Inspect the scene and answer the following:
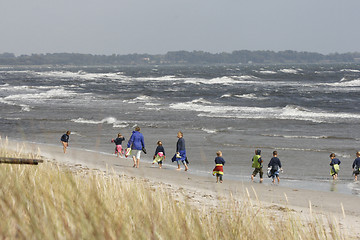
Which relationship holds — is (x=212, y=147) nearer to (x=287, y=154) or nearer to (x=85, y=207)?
(x=287, y=154)

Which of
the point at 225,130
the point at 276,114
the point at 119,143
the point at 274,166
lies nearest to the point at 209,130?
the point at 225,130

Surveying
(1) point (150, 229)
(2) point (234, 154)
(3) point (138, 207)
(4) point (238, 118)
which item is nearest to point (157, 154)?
(2) point (234, 154)

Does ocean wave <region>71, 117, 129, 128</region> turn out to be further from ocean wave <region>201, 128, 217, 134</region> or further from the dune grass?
the dune grass

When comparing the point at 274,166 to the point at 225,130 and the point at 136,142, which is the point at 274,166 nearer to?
the point at 136,142

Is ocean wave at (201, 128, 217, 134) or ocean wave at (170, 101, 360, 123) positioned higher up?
ocean wave at (170, 101, 360, 123)

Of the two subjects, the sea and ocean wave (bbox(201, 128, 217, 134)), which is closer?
the sea

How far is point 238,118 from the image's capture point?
3169 cm

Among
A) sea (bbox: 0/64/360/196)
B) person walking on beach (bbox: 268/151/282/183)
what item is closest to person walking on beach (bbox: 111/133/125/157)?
sea (bbox: 0/64/360/196)

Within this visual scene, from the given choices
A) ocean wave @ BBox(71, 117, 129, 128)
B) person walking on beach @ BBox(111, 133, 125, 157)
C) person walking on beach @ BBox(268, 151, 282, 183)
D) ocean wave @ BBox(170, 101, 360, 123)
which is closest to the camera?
person walking on beach @ BBox(268, 151, 282, 183)

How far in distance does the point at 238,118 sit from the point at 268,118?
1960 millimetres

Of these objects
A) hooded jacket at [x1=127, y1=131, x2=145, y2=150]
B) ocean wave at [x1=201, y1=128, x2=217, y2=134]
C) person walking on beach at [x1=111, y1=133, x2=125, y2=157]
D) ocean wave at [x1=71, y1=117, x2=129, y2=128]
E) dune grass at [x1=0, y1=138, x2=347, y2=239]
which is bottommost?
ocean wave at [x1=71, y1=117, x2=129, y2=128]

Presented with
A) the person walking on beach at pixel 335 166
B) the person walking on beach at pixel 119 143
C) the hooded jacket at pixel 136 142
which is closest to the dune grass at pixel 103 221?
the hooded jacket at pixel 136 142

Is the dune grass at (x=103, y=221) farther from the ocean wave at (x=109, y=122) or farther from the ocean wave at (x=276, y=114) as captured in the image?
the ocean wave at (x=276, y=114)

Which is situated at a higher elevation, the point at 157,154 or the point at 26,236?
the point at 26,236
